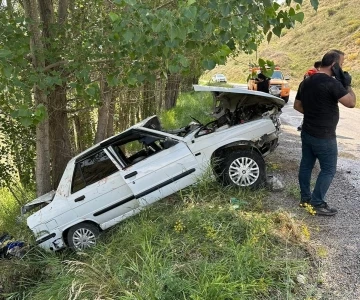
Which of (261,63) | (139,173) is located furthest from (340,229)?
(139,173)

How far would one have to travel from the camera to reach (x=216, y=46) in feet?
11.6

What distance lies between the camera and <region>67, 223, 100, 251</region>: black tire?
19.4ft

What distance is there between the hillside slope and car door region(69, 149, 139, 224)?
29.0 m

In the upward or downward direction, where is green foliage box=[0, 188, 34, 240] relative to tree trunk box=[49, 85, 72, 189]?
downward

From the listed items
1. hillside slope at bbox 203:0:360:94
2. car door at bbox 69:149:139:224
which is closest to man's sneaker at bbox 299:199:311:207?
car door at bbox 69:149:139:224

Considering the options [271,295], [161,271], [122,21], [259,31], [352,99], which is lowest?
[271,295]

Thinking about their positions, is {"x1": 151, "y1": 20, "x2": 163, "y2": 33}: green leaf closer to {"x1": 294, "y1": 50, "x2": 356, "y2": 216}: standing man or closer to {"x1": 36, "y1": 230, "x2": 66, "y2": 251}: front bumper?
{"x1": 294, "y1": 50, "x2": 356, "y2": 216}: standing man

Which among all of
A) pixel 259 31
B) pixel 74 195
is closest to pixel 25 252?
pixel 74 195

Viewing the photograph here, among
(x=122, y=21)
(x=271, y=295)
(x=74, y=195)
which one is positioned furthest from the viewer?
(x=74, y=195)

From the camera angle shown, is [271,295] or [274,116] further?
[274,116]

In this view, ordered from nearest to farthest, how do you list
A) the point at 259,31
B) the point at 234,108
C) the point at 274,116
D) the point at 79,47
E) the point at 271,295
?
the point at 271,295 < the point at 259,31 < the point at 79,47 < the point at 274,116 < the point at 234,108

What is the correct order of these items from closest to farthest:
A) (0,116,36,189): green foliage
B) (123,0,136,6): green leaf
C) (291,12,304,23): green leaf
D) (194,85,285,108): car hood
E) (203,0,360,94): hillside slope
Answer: (123,0,136,6): green leaf < (291,12,304,23): green leaf < (194,85,285,108): car hood < (0,116,36,189): green foliage < (203,0,360,94): hillside slope

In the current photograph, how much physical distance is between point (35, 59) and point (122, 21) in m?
3.17

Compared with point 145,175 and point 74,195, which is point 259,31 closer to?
point 145,175
